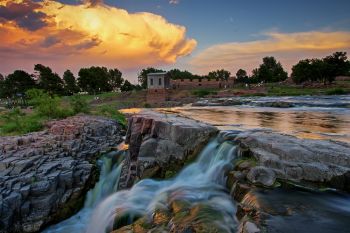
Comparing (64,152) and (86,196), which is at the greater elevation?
(64,152)

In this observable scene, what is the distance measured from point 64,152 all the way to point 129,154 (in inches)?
156

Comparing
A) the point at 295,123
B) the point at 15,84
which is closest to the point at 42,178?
the point at 295,123

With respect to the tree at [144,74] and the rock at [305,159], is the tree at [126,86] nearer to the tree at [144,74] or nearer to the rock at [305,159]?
the tree at [144,74]

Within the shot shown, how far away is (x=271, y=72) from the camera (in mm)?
138500

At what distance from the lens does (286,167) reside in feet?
34.3

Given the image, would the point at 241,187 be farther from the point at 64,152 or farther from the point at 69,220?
the point at 64,152

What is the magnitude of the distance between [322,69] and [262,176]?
92.1 m

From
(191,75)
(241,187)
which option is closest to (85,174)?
A: (241,187)

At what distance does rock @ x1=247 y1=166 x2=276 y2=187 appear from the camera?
1011cm

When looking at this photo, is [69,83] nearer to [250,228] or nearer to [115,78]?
[115,78]

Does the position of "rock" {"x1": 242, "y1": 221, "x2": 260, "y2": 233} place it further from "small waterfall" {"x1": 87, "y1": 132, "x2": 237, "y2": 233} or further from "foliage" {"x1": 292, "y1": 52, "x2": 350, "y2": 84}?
"foliage" {"x1": 292, "y1": 52, "x2": 350, "y2": 84}

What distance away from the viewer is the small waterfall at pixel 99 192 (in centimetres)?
1371

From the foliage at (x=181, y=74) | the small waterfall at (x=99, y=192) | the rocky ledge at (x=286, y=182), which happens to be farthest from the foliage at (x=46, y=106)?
the foliage at (x=181, y=74)

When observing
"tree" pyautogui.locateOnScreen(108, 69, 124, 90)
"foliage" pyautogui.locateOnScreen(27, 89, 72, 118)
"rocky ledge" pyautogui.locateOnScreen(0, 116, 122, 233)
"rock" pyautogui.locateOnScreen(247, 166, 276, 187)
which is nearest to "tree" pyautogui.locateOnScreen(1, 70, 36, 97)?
"tree" pyautogui.locateOnScreen(108, 69, 124, 90)
